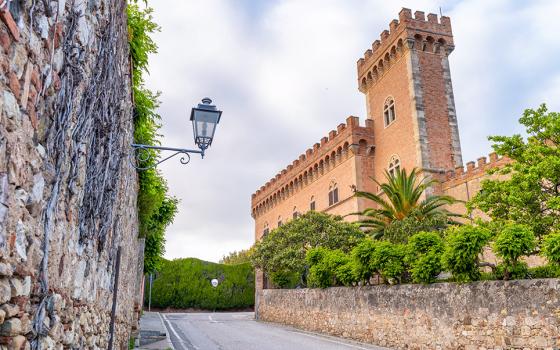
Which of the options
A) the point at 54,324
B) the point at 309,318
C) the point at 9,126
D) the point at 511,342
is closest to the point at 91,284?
the point at 54,324

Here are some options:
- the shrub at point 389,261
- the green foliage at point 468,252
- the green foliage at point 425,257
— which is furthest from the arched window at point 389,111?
the green foliage at point 468,252

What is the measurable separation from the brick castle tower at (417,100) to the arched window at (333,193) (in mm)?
3460

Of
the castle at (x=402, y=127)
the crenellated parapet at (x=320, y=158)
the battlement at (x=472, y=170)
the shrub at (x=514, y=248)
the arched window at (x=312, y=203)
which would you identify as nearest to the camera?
the shrub at (x=514, y=248)

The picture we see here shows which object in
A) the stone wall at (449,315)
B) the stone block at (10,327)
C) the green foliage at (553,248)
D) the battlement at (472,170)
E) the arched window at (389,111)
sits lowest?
the stone wall at (449,315)

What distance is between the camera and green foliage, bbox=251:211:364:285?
23.7m

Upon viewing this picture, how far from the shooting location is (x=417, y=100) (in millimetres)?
28922

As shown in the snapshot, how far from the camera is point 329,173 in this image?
3550cm

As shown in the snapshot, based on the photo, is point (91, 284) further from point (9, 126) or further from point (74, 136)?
point (9, 126)

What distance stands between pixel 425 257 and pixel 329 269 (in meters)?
6.44

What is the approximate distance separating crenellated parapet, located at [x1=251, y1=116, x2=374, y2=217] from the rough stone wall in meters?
29.4

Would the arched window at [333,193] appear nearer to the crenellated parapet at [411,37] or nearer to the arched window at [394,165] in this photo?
the arched window at [394,165]

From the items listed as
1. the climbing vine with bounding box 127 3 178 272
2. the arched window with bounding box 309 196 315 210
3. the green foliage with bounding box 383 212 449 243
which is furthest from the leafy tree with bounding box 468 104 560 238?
the arched window with bounding box 309 196 315 210

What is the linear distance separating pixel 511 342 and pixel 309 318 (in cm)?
1083

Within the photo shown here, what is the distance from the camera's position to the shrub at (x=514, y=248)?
9.73 metres
